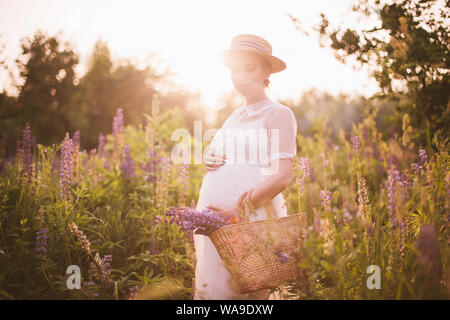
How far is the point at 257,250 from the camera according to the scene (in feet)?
6.06

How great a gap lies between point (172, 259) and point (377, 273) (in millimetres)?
1830

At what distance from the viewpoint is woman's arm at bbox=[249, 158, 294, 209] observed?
206 cm

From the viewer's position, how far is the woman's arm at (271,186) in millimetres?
2064

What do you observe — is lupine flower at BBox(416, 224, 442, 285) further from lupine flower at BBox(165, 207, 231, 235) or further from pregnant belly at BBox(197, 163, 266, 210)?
lupine flower at BBox(165, 207, 231, 235)

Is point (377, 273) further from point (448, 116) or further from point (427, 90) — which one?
point (427, 90)

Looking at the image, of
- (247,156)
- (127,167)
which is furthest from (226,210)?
(127,167)

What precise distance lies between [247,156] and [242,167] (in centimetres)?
8

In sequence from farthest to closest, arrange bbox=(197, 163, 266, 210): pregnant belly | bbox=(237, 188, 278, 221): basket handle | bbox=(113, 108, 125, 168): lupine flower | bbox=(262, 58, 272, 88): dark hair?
bbox=(113, 108, 125, 168): lupine flower → bbox=(262, 58, 272, 88): dark hair → bbox=(197, 163, 266, 210): pregnant belly → bbox=(237, 188, 278, 221): basket handle

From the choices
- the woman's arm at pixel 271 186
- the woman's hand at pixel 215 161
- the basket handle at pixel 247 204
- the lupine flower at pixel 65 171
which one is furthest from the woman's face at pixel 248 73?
the lupine flower at pixel 65 171

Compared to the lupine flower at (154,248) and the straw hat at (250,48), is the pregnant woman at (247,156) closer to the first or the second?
the straw hat at (250,48)

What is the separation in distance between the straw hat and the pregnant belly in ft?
2.65

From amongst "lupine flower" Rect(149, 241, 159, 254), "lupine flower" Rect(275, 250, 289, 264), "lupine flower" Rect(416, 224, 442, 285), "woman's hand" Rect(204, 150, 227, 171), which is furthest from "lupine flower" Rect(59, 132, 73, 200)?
"lupine flower" Rect(416, 224, 442, 285)
